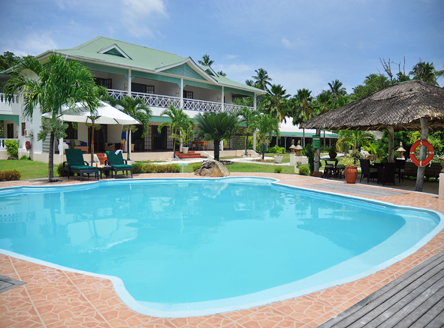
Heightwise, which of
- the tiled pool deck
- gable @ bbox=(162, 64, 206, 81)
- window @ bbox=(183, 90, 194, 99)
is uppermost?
gable @ bbox=(162, 64, 206, 81)

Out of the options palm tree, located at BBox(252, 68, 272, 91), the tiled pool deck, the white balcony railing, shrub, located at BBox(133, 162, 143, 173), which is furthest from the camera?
palm tree, located at BBox(252, 68, 272, 91)

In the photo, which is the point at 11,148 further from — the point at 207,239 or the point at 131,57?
the point at 207,239

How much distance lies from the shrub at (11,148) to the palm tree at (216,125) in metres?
12.4

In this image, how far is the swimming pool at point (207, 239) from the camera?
172 inches

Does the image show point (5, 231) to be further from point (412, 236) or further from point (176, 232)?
point (412, 236)

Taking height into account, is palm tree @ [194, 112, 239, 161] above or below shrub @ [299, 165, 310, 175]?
above

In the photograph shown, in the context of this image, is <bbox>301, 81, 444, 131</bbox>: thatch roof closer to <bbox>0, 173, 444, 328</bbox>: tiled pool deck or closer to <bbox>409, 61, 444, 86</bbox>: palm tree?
<bbox>0, 173, 444, 328</bbox>: tiled pool deck

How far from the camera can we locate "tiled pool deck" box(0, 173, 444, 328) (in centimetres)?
302

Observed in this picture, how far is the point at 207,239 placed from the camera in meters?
6.60

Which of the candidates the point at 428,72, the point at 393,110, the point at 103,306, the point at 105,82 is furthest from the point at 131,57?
the point at 428,72

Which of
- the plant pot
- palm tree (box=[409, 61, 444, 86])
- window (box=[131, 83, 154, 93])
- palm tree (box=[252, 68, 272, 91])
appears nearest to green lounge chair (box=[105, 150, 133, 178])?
the plant pot

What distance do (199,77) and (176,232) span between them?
2174cm

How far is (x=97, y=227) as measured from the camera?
7309mm

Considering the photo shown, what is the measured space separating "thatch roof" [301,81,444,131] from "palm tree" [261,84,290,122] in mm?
28329
